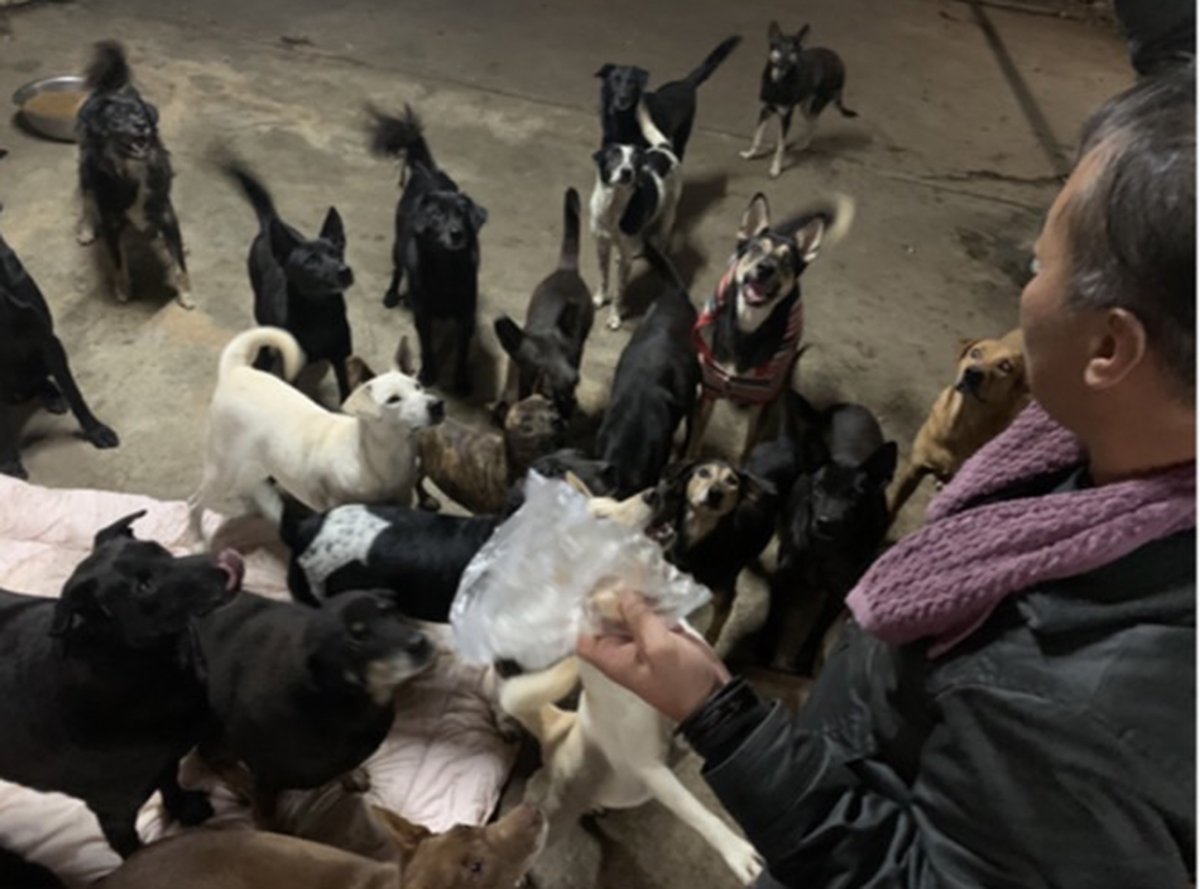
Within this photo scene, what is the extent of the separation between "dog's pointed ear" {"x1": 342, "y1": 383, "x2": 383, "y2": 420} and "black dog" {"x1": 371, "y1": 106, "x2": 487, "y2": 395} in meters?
1.09

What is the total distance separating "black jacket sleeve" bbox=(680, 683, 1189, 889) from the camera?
1.01 m

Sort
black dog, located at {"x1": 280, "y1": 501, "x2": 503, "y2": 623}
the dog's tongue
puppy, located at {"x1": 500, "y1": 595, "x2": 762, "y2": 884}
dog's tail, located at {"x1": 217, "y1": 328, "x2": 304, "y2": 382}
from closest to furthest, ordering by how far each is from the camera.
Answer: the dog's tongue → puppy, located at {"x1": 500, "y1": 595, "x2": 762, "y2": 884} → black dog, located at {"x1": 280, "y1": 501, "x2": 503, "y2": 623} → dog's tail, located at {"x1": 217, "y1": 328, "x2": 304, "y2": 382}

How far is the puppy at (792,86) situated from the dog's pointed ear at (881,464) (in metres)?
3.43

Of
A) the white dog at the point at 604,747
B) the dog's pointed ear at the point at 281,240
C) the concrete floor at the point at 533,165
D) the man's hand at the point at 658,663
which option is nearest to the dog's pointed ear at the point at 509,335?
the concrete floor at the point at 533,165

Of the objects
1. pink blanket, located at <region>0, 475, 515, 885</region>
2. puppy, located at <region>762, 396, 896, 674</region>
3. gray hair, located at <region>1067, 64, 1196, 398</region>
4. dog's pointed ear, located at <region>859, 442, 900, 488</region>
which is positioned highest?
gray hair, located at <region>1067, 64, 1196, 398</region>

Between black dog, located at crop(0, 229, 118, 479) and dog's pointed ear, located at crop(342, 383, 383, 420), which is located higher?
dog's pointed ear, located at crop(342, 383, 383, 420)

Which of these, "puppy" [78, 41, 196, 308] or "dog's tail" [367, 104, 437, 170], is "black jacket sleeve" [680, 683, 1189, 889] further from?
"puppy" [78, 41, 196, 308]

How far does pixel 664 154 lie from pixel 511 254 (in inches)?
35.9

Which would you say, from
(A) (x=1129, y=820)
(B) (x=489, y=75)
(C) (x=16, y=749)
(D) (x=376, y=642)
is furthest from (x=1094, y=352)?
(B) (x=489, y=75)

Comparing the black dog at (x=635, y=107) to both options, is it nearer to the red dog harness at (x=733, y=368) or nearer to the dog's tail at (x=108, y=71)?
the red dog harness at (x=733, y=368)

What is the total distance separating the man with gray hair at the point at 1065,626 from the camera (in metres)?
0.98

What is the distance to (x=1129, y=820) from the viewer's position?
101 centimetres

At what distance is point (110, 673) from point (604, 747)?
3.59ft

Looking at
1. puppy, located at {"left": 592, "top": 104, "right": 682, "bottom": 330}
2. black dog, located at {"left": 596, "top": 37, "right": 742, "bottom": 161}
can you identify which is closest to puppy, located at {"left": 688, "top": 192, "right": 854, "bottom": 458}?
puppy, located at {"left": 592, "top": 104, "right": 682, "bottom": 330}
